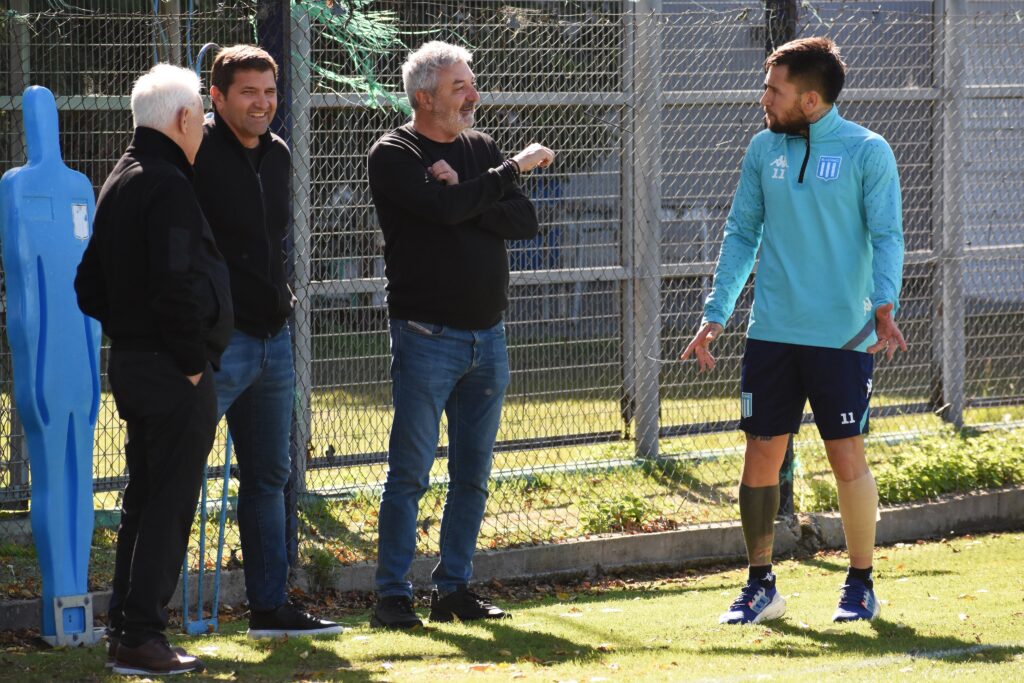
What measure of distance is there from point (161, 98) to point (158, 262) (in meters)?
0.61

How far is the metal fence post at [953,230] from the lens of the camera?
30.5 ft

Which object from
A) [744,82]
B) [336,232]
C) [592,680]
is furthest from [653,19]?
[592,680]

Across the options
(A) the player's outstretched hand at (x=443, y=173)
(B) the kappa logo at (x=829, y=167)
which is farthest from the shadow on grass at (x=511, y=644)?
(B) the kappa logo at (x=829, y=167)

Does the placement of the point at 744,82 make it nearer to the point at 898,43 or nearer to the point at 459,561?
the point at 898,43

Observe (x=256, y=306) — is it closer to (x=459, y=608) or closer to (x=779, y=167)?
(x=459, y=608)

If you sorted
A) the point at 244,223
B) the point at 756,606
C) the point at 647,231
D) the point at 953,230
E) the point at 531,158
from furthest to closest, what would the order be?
1. the point at 953,230
2. the point at 647,231
3. the point at 756,606
4. the point at 531,158
5. the point at 244,223

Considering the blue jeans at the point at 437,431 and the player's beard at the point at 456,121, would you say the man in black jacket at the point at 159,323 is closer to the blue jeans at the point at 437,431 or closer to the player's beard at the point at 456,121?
the blue jeans at the point at 437,431

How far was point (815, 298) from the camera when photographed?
→ 5.72 meters

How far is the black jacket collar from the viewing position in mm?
4758

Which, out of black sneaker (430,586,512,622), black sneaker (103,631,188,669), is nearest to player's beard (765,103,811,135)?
black sneaker (430,586,512,622)

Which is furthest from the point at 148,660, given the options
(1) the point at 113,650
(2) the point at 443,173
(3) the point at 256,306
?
(2) the point at 443,173

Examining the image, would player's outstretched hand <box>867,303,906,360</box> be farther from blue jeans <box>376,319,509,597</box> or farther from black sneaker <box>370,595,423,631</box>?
black sneaker <box>370,595,423,631</box>

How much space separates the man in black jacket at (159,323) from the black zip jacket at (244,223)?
0.27 meters

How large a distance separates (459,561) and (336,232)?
2326mm
